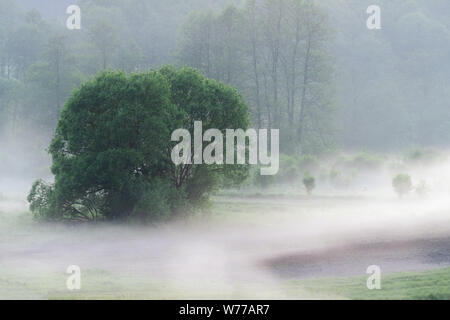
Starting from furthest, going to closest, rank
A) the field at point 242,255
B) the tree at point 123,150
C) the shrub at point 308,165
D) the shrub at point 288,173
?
1. the shrub at point 308,165
2. the shrub at point 288,173
3. the tree at point 123,150
4. the field at point 242,255

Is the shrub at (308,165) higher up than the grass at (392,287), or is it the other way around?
the shrub at (308,165)

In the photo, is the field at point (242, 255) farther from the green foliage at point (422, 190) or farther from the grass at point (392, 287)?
the green foliage at point (422, 190)

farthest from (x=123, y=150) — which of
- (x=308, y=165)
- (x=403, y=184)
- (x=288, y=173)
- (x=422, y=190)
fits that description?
(x=308, y=165)

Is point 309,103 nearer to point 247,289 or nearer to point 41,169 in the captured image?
point 41,169

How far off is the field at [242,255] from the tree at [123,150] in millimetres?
1175

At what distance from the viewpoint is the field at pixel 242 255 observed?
15.5 metres

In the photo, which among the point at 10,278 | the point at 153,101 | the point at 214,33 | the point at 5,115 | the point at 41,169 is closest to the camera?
the point at 10,278

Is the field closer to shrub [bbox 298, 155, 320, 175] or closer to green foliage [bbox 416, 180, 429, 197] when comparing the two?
green foliage [bbox 416, 180, 429, 197]

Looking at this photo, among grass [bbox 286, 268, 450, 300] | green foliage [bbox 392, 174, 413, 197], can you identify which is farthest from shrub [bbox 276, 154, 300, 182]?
grass [bbox 286, 268, 450, 300]

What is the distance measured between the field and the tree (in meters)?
1.17

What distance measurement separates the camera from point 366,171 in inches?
1813

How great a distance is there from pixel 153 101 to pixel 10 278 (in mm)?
11350

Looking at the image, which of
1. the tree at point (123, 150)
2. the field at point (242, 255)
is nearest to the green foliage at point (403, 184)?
the field at point (242, 255)

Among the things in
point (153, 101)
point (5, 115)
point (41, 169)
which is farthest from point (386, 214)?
point (5, 115)
